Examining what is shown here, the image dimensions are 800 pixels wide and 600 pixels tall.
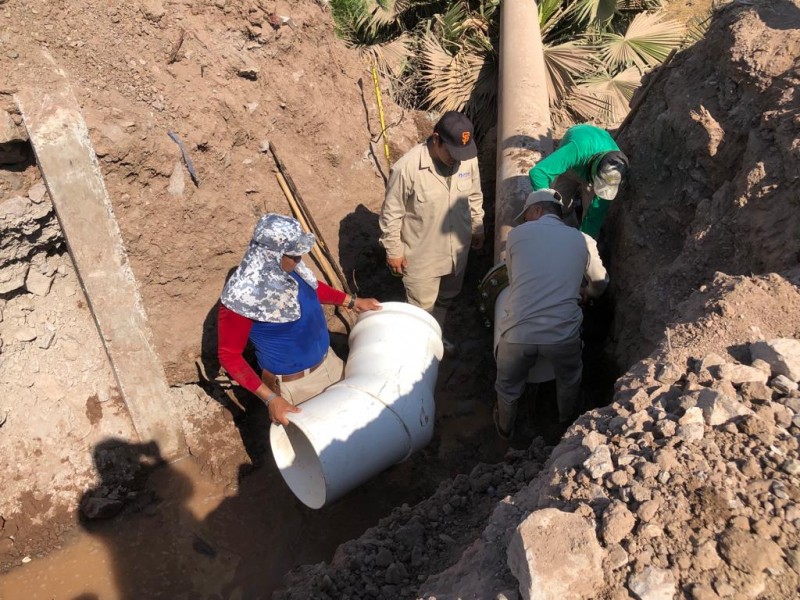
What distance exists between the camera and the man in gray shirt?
369 cm

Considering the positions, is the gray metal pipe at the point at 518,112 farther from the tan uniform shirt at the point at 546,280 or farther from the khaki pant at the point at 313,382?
the khaki pant at the point at 313,382

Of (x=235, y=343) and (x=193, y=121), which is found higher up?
(x=193, y=121)

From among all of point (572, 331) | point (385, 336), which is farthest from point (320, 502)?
point (572, 331)

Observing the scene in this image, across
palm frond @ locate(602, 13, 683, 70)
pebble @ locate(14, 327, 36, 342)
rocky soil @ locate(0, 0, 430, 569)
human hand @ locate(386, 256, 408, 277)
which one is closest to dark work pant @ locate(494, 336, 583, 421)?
human hand @ locate(386, 256, 408, 277)

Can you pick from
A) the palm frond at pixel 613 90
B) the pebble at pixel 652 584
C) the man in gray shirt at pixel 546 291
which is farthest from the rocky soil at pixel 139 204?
the pebble at pixel 652 584

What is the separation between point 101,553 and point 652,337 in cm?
376

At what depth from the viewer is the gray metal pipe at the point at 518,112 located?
16.1 ft

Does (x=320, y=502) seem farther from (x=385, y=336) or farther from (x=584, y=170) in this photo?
(x=584, y=170)

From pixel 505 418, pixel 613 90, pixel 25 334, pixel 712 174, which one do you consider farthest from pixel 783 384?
pixel 613 90

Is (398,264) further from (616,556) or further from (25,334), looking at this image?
(616,556)

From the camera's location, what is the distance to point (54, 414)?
14.0ft

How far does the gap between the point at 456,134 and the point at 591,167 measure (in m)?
1.02

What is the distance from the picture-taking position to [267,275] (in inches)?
137

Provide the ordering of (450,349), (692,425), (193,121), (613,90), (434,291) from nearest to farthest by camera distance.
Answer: (692,425) < (193,121) < (434,291) < (450,349) < (613,90)
